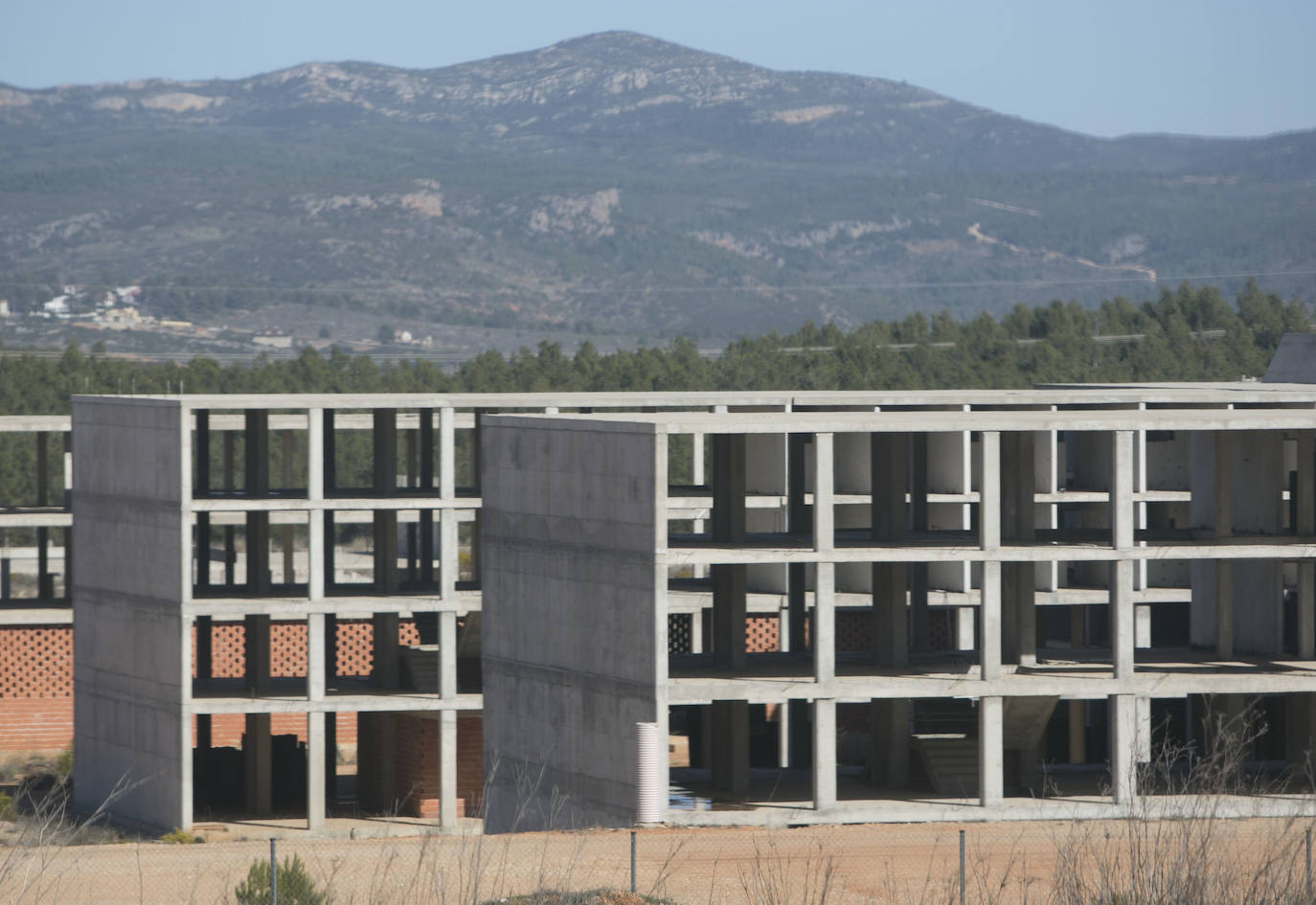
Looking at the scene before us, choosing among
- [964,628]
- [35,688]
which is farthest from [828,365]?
[964,628]

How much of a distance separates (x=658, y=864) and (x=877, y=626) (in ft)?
27.8

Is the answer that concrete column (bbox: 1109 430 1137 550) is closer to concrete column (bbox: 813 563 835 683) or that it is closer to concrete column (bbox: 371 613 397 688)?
concrete column (bbox: 813 563 835 683)

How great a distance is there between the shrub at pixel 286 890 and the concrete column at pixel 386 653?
1855 cm

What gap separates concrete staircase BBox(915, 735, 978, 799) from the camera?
3312cm

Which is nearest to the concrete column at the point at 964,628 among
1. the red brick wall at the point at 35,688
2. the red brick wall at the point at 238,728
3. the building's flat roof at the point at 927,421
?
the building's flat roof at the point at 927,421

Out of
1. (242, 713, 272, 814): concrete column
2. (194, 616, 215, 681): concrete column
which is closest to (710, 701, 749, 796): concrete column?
(242, 713, 272, 814): concrete column

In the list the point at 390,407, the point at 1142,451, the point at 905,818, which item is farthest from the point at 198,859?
the point at 1142,451

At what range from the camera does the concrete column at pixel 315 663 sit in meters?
38.8

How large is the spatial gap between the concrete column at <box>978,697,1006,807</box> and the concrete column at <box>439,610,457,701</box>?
39.8 ft

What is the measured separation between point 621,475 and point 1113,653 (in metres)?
8.70

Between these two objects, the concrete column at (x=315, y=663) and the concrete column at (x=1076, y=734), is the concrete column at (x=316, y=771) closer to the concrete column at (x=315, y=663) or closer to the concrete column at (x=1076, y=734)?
the concrete column at (x=315, y=663)

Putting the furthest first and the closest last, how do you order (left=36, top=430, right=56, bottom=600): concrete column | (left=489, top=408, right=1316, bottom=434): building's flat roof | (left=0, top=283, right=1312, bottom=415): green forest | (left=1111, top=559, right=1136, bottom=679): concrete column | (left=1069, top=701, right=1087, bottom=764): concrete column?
(left=0, top=283, right=1312, bottom=415): green forest → (left=36, top=430, right=56, bottom=600): concrete column → (left=1069, top=701, right=1087, bottom=764): concrete column → (left=1111, top=559, right=1136, bottom=679): concrete column → (left=489, top=408, right=1316, bottom=434): building's flat roof

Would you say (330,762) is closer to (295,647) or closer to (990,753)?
(295,647)

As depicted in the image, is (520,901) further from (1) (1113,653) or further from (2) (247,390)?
(2) (247,390)
